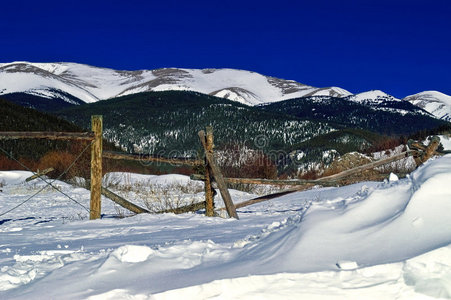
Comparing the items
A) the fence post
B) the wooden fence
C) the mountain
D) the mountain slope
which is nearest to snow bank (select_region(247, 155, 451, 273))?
the wooden fence

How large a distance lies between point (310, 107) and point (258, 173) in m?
165

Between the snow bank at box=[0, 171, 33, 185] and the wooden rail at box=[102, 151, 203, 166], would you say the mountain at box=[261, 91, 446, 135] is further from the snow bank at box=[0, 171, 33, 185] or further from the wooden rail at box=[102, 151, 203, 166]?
the wooden rail at box=[102, 151, 203, 166]

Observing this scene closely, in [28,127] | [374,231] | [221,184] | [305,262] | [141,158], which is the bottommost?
[305,262]

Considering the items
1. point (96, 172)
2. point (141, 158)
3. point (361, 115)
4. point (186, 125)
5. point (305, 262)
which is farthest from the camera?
point (361, 115)

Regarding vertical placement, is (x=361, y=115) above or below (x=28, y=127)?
above

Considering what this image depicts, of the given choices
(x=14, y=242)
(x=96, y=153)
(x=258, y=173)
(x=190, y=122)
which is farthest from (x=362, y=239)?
(x=190, y=122)

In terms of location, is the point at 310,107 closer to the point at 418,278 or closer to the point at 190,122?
the point at 190,122

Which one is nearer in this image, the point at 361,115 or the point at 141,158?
the point at 141,158

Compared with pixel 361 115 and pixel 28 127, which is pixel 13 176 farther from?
pixel 361 115

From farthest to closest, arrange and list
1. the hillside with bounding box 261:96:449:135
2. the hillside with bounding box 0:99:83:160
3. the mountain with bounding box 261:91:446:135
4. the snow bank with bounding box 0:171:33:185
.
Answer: the hillside with bounding box 261:96:449:135
the mountain with bounding box 261:91:446:135
the hillside with bounding box 0:99:83:160
the snow bank with bounding box 0:171:33:185

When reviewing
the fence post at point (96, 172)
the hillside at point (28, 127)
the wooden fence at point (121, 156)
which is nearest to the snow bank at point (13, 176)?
the hillside at point (28, 127)

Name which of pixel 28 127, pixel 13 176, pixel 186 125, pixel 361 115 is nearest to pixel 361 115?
pixel 361 115

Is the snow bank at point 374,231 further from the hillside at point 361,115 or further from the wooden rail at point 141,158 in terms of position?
the hillside at point 361,115

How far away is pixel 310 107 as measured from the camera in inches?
7057
